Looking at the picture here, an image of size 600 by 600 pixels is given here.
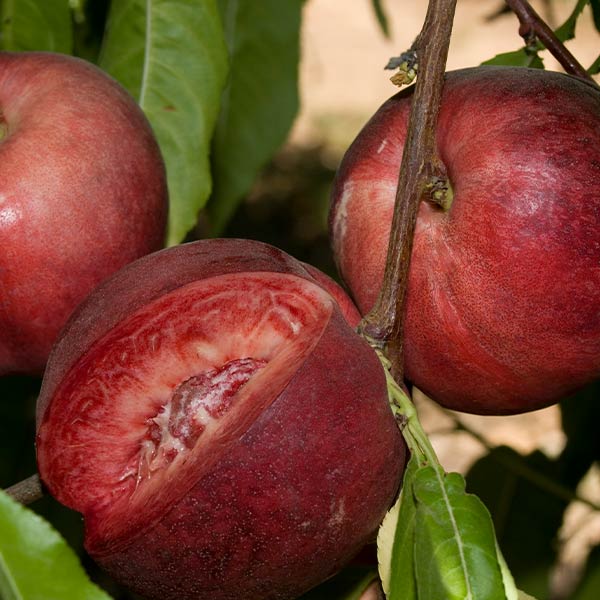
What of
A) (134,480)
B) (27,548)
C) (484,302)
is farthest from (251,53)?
(27,548)

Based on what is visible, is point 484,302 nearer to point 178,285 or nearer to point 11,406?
point 178,285

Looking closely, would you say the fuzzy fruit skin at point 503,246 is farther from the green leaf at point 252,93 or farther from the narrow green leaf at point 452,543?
the green leaf at point 252,93

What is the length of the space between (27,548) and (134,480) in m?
0.29

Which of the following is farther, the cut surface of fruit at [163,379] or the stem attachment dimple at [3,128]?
the stem attachment dimple at [3,128]

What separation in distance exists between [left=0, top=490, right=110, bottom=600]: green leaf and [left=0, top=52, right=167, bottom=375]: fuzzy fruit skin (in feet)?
1.55

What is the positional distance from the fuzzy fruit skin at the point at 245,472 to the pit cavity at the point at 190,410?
0.12 ft

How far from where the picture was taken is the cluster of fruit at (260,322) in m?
1.03

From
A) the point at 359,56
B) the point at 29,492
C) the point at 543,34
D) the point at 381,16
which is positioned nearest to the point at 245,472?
the point at 29,492

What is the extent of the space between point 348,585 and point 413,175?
0.60 metres

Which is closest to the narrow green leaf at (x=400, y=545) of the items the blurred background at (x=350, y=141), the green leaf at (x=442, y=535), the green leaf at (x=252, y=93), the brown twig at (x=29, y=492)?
the green leaf at (x=442, y=535)

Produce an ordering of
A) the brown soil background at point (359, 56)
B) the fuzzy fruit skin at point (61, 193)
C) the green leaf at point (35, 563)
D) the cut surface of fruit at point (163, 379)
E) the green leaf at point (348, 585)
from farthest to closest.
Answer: the brown soil background at point (359, 56) → the green leaf at point (348, 585) → the fuzzy fruit skin at point (61, 193) → the cut surface of fruit at point (163, 379) → the green leaf at point (35, 563)

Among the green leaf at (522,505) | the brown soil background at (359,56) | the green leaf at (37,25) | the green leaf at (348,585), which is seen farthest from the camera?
the brown soil background at (359,56)

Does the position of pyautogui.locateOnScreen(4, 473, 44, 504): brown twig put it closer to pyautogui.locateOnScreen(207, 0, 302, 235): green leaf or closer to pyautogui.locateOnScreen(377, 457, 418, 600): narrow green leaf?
pyautogui.locateOnScreen(377, 457, 418, 600): narrow green leaf

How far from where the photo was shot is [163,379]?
1.11 meters
